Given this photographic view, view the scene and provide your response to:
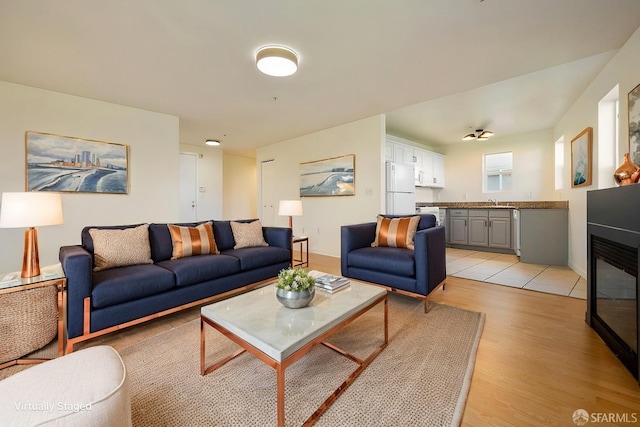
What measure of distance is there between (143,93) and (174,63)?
3.47 ft

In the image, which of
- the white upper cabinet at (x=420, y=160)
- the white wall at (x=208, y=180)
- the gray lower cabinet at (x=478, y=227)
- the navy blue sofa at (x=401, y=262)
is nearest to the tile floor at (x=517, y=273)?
the gray lower cabinet at (x=478, y=227)

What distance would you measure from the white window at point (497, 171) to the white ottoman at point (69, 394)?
273 inches

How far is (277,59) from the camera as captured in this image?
239 centimetres

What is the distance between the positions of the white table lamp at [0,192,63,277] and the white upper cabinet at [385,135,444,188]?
171 inches

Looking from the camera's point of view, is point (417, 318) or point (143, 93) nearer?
point (417, 318)

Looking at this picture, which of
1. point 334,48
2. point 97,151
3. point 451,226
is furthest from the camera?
point 451,226

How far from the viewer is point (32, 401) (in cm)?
78

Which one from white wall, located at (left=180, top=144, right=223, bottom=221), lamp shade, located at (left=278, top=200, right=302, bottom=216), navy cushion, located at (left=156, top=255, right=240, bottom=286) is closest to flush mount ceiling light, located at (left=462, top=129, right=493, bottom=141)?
lamp shade, located at (left=278, top=200, right=302, bottom=216)

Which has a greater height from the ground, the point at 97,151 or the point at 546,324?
the point at 97,151

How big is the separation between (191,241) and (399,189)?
11.0 ft

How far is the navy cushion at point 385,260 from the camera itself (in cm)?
245

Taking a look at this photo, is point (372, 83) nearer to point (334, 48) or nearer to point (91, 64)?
point (334, 48)

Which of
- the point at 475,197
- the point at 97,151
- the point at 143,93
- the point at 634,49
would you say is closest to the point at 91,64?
the point at 143,93

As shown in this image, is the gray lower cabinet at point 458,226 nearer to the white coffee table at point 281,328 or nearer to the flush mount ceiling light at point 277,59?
the white coffee table at point 281,328
